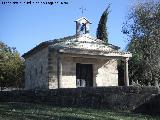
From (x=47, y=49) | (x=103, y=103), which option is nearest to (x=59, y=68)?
(x=47, y=49)

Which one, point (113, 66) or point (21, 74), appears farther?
point (21, 74)

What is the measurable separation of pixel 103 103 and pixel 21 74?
31.0 m

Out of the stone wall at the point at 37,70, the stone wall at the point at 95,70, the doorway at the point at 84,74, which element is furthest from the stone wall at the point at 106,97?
the doorway at the point at 84,74

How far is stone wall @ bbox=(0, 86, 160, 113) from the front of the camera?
18.1 m

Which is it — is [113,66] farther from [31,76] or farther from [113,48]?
[31,76]

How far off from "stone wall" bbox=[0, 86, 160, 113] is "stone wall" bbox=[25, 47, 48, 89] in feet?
27.8

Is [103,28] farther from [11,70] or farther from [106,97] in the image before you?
[106,97]

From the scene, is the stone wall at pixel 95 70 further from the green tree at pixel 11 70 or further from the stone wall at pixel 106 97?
the green tree at pixel 11 70

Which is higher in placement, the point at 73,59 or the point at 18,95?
the point at 73,59

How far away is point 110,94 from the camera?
19.0 metres

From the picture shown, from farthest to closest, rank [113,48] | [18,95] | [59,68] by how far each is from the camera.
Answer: [113,48] < [59,68] < [18,95]

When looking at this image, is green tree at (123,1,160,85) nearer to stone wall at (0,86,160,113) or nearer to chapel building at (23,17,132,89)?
chapel building at (23,17,132,89)

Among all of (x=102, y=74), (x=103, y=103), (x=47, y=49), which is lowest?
(x=103, y=103)

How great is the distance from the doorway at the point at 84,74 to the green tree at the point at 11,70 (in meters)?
17.4
